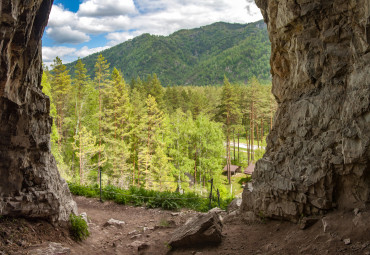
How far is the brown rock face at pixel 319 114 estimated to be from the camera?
5555 mm

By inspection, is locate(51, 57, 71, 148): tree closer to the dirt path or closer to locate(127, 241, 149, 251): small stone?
the dirt path

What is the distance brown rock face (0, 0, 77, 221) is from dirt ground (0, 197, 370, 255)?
525 millimetres

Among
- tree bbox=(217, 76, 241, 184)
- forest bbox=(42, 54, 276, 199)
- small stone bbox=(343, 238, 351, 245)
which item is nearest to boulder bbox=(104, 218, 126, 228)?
small stone bbox=(343, 238, 351, 245)

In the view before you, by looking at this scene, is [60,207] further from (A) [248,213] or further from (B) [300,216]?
(B) [300,216]

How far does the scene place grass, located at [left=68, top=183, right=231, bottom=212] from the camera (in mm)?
12492

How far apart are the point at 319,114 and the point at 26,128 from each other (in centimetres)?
791

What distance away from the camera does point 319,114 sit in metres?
6.72

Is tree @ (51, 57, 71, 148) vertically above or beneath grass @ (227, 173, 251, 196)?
above

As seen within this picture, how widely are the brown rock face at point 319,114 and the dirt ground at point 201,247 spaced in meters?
0.50

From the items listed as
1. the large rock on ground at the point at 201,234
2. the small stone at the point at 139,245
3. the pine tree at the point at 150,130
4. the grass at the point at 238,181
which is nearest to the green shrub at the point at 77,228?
the small stone at the point at 139,245

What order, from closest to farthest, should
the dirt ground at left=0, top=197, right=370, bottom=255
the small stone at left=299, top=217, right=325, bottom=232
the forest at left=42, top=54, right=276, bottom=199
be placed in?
1. the dirt ground at left=0, top=197, right=370, bottom=255
2. the small stone at left=299, top=217, right=325, bottom=232
3. the forest at left=42, top=54, right=276, bottom=199

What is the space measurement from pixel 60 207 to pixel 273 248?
19.8 feet

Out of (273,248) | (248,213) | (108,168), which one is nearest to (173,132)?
(108,168)

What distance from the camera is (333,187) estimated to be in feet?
20.1
